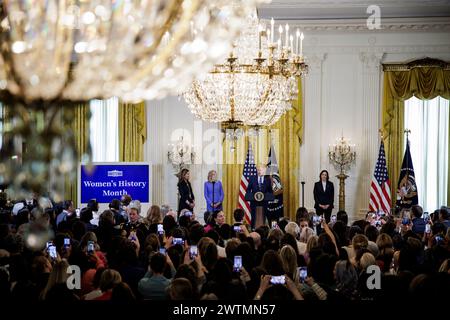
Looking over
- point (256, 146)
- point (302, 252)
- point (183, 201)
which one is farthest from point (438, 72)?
point (302, 252)

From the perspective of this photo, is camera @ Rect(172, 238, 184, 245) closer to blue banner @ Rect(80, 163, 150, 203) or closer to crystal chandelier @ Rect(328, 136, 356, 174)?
blue banner @ Rect(80, 163, 150, 203)

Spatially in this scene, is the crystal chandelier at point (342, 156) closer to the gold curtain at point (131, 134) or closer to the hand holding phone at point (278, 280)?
the gold curtain at point (131, 134)

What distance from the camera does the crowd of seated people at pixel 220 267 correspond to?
19.2 feet

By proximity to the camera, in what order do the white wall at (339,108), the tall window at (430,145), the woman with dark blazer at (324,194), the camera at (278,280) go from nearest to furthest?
the camera at (278,280) < the woman with dark blazer at (324,194) < the white wall at (339,108) < the tall window at (430,145)

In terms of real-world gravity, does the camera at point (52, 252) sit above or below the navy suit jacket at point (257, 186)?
below

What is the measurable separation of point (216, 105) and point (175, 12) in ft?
19.7

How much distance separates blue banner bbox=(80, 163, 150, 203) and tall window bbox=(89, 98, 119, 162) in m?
1.58

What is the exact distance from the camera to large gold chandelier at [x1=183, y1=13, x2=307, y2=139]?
29.7ft

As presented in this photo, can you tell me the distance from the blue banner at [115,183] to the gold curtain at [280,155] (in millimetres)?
1953

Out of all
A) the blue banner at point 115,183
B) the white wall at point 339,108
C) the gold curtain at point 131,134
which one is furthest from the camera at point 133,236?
the gold curtain at point 131,134

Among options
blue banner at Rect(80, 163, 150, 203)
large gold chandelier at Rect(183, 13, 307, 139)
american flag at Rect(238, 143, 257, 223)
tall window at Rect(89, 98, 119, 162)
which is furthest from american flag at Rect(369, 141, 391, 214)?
large gold chandelier at Rect(183, 13, 307, 139)

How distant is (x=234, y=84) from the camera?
30.0ft

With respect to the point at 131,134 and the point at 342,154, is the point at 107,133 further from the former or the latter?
the point at 342,154
